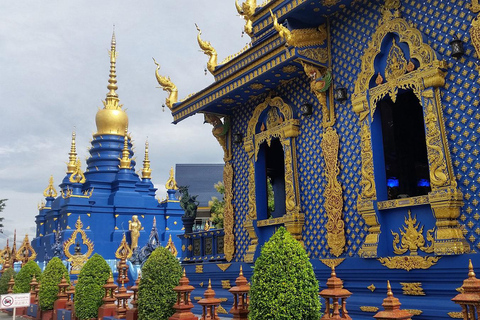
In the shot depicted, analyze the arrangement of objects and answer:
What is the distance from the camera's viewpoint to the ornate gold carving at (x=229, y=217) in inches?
496

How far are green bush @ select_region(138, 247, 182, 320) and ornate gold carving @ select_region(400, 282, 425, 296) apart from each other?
3.88 metres

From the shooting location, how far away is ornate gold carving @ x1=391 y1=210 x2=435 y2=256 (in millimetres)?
7471

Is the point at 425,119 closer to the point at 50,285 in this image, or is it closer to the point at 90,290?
the point at 90,290

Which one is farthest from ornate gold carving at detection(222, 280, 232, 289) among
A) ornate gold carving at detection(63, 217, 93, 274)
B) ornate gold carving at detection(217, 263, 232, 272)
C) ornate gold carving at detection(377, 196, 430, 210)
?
ornate gold carving at detection(63, 217, 93, 274)

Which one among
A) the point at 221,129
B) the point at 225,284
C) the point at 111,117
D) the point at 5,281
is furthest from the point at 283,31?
the point at 111,117

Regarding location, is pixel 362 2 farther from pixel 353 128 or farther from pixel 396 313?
pixel 396 313

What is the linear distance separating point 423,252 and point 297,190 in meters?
3.50

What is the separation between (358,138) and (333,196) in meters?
1.29

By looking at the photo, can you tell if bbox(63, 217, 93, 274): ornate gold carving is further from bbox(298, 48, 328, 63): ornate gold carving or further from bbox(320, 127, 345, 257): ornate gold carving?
bbox(298, 48, 328, 63): ornate gold carving

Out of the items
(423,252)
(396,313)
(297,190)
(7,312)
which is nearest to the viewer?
(396,313)

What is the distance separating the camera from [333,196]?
9.38 m

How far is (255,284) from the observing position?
6.00 m

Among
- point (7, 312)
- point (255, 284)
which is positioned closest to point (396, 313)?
point (255, 284)

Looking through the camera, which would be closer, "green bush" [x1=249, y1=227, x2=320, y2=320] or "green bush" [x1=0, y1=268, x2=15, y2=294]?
"green bush" [x1=249, y1=227, x2=320, y2=320]
